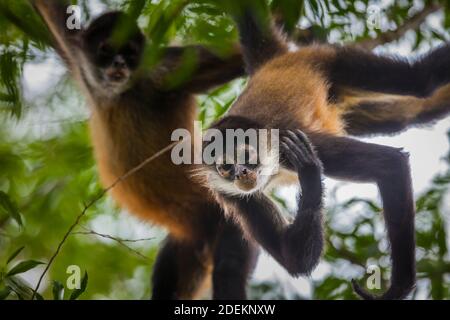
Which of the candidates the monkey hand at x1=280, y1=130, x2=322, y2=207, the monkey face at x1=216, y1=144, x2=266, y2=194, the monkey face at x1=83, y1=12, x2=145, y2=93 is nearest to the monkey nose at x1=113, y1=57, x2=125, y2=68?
the monkey face at x1=83, y1=12, x2=145, y2=93

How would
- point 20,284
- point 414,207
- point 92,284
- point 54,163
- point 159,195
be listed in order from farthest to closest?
point 159,195 < point 92,284 < point 54,163 < point 414,207 < point 20,284

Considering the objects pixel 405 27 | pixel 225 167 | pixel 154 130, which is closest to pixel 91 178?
pixel 154 130

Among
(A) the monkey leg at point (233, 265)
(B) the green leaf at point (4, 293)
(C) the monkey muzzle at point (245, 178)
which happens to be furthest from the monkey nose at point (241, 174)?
(B) the green leaf at point (4, 293)

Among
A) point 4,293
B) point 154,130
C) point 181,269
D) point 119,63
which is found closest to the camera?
point 4,293

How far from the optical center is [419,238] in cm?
225

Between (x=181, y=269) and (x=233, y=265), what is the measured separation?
0.37 metres

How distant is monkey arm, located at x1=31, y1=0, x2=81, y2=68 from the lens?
9.27 feet

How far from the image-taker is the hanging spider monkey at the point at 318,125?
2.09 meters

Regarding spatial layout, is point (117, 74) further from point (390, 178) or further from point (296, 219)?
point (390, 178)

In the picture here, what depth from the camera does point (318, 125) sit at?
2.31 meters

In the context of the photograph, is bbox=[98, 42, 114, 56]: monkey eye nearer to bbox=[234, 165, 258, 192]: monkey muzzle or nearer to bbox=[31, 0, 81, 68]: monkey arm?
bbox=[31, 0, 81, 68]: monkey arm
